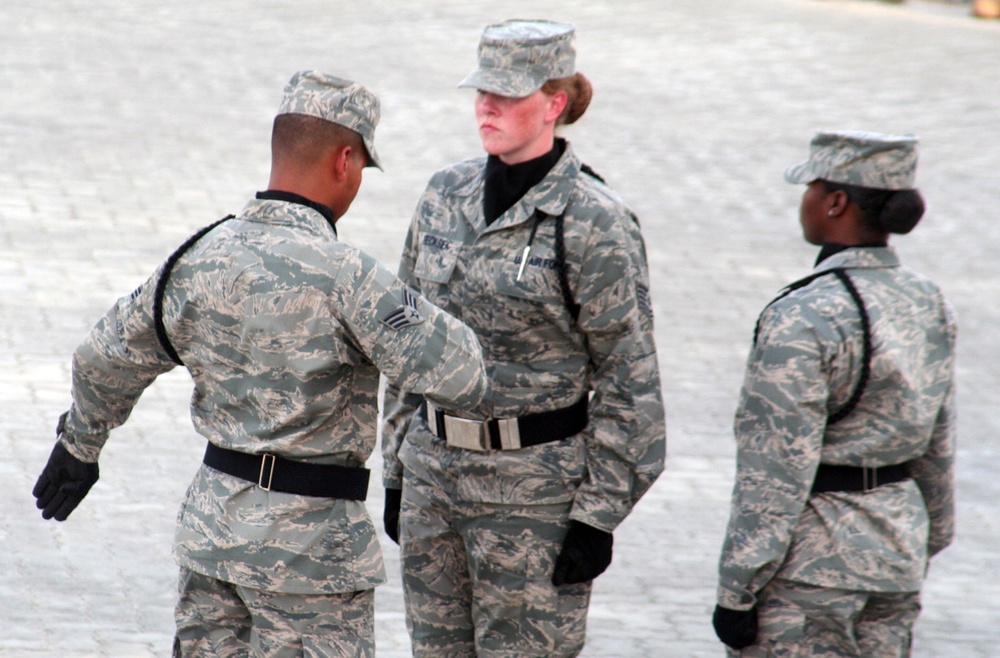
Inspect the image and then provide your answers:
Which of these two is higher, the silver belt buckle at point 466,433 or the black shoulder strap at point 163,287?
the black shoulder strap at point 163,287

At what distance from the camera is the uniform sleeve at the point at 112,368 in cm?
321

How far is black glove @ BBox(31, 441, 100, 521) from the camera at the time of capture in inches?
132

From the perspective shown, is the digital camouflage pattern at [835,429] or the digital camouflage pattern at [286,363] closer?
the digital camouflage pattern at [286,363]

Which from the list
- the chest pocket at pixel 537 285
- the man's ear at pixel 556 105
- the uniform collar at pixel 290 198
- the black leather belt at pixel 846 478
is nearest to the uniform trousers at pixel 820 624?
the black leather belt at pixel 846 478

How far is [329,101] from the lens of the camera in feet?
10.4

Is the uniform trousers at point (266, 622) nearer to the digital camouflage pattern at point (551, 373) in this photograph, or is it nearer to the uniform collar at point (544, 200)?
the digital camouflage pattern at point (551, 373)

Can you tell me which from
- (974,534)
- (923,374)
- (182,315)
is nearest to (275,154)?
(182,315)

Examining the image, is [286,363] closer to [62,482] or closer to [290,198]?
[290,198]

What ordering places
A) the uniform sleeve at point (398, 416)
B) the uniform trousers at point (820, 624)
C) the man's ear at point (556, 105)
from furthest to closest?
the uniform sleeve at point (398, 416)
the man's ear at point (556, 105)
the uniform trousers at point (820, 624)

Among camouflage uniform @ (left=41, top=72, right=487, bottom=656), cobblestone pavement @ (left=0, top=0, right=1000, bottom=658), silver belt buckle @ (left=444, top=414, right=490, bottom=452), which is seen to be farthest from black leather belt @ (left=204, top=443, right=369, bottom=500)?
cobblestone pavement @ (left=0, top=0, right=1000, bottom=658)

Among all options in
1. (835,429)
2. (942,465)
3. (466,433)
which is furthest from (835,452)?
(466,433)

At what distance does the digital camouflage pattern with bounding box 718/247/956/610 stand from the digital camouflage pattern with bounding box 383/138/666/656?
0.31 metres

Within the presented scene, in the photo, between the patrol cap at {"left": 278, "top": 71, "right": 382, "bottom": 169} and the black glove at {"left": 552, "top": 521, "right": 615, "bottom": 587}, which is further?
the black glove at {"left": 552, "top": 521, "right": 615, "bottom": 587}

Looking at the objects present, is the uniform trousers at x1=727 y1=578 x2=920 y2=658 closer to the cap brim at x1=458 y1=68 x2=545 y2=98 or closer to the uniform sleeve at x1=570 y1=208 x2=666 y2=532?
the uniform sleeve at x1=570 y1=208 x2=666 y2=532
